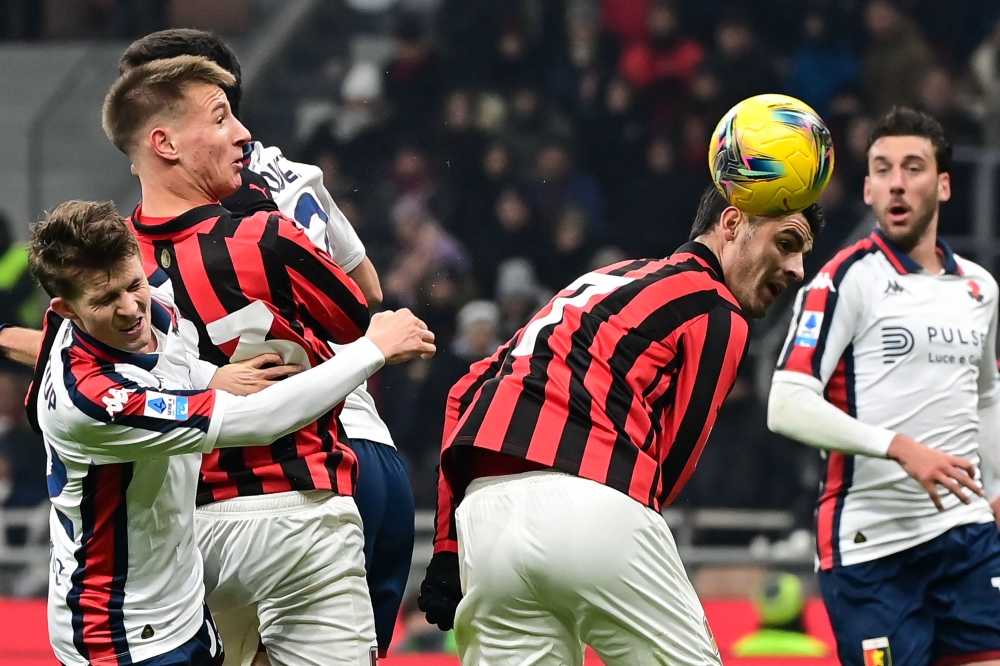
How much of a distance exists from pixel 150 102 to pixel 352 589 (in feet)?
4.01

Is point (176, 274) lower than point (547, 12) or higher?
lower

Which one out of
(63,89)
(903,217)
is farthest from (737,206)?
A: (63,89)

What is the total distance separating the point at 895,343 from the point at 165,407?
2534 mm

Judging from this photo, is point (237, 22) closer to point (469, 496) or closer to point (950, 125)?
point (950, 125)

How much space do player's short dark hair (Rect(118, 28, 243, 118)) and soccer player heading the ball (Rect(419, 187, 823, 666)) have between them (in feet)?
3.75

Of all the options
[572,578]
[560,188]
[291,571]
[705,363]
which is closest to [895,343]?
[705,363]

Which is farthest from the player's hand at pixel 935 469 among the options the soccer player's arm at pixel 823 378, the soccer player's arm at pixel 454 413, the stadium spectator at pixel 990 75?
the stadium spectator at pixel 990 75

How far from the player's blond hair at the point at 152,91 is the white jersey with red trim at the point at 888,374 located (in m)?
2.06

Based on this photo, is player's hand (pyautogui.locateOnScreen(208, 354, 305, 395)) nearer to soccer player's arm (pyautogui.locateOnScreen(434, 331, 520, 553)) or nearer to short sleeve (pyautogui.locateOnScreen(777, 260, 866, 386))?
soccer player's arm (pyautogui.locateOnScreen(434, 331, 520, 553))

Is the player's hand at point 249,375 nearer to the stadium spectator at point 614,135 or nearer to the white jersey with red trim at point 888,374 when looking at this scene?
the white jersey with red trim at point 888,374

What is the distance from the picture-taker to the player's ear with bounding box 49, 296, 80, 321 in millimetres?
2922

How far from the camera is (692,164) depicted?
33.3ft

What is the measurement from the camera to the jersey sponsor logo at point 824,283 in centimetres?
458

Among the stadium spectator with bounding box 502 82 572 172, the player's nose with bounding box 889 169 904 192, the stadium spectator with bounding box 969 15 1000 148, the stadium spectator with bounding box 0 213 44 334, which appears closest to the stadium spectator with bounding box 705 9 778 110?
the stadium spectator with bounding box 502 82 572 172
